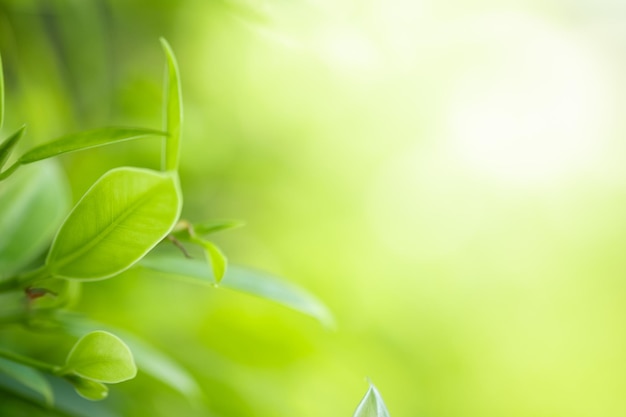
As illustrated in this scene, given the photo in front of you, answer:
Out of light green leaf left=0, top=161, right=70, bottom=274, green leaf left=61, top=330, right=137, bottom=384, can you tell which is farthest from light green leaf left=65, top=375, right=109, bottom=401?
light green leaf left=0, top=161, right=70, bottom=274

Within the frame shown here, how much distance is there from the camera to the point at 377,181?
51.4 inches

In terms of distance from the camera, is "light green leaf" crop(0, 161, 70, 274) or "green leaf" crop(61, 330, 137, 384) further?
"light green leaf" crop(0, 161, 70, 274)

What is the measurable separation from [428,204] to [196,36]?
0.68 metres

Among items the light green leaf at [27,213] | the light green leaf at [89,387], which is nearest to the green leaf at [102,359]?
the light green leaf at [89,387]

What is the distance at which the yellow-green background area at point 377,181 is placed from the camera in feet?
2.07

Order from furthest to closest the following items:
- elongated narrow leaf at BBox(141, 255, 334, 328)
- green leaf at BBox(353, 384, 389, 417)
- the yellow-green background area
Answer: the yellow-green background area
elongated narrow leaf at BBox(141, 255, 334, 328)
green leaf at BBox(353, 384, 389, 417)

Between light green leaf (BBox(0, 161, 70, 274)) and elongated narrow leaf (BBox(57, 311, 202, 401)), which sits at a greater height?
light green leaf (BBox(0, 161, 70, 274))

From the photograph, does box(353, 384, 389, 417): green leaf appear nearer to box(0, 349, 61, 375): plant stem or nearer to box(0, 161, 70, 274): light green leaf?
box(0, 349, 61, 375): plant stem

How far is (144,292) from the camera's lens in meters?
0.58

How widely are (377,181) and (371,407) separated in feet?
3.66

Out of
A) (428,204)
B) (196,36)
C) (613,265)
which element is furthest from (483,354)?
(196,36)

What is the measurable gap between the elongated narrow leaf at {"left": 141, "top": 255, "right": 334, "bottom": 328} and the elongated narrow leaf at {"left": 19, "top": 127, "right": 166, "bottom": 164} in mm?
86

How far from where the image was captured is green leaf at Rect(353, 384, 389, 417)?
0.65 ft

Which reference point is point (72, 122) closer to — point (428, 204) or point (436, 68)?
point (428, 204)
